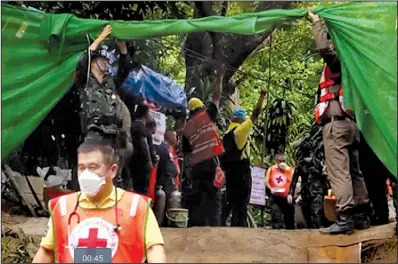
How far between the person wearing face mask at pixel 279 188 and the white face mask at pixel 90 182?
3.37 metres

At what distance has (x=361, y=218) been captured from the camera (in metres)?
5.61

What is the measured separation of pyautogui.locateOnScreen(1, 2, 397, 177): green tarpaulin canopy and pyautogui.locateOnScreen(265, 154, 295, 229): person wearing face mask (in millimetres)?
1876

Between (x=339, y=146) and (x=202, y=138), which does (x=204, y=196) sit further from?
(x=339, y=146)

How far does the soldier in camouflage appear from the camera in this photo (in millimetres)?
6828

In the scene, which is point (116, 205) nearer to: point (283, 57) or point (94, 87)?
point (94, 87)

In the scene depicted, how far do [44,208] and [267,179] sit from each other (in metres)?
2.02

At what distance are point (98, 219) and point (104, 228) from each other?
0.18 ft

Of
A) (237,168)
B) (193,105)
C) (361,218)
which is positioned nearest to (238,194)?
(237,168)

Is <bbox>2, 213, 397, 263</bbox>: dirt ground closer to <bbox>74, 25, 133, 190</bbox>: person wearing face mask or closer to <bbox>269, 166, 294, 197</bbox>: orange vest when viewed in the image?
<bbox>74, 25, 133, 190</bbox>: person wearing face mask

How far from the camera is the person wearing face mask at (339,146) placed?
542 centimetres

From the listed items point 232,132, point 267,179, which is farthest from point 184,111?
point 267,179

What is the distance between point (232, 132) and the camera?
694cm
